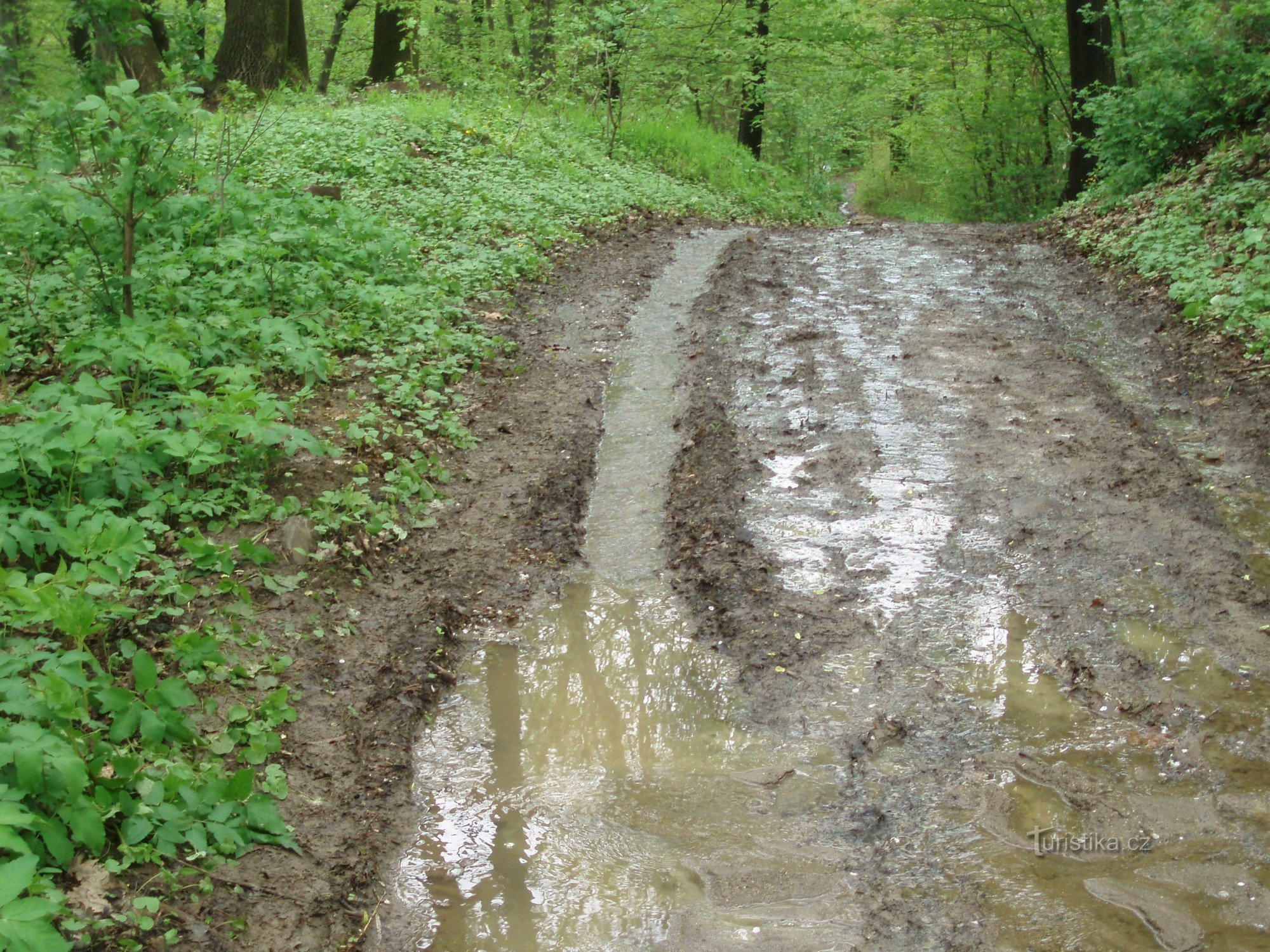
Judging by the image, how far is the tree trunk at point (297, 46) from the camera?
14.8 m

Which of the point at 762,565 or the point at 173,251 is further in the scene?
the point at 173,251

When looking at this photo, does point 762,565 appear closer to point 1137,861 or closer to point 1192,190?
point 1137,861

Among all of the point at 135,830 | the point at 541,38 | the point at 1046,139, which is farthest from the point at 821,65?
the point at 135,830

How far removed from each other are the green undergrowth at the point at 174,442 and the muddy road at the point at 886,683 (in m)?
0.88

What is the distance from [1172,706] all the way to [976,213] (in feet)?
56.7

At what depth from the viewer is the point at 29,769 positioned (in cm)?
262

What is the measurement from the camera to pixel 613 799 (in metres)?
3.65

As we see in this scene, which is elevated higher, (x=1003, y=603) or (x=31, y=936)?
(x=31, y=936)

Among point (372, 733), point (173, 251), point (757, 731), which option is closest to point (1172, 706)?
point (757, 731)

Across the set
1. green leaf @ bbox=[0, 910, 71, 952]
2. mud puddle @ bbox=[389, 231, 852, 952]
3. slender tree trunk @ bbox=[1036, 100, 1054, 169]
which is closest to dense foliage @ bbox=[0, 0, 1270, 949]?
green leaf @ bbox=[0, 910, 71, 952]

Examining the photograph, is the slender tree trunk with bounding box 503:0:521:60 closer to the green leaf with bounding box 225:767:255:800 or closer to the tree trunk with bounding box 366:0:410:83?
the tree trunk with bounding box 366:0:410:83

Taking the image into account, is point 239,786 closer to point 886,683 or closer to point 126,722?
point 126,722

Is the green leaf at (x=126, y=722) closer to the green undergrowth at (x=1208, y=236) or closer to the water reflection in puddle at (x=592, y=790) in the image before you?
the water reflection in puddle at (x=592, y=790)

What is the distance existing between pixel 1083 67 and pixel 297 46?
11869 millimetres
